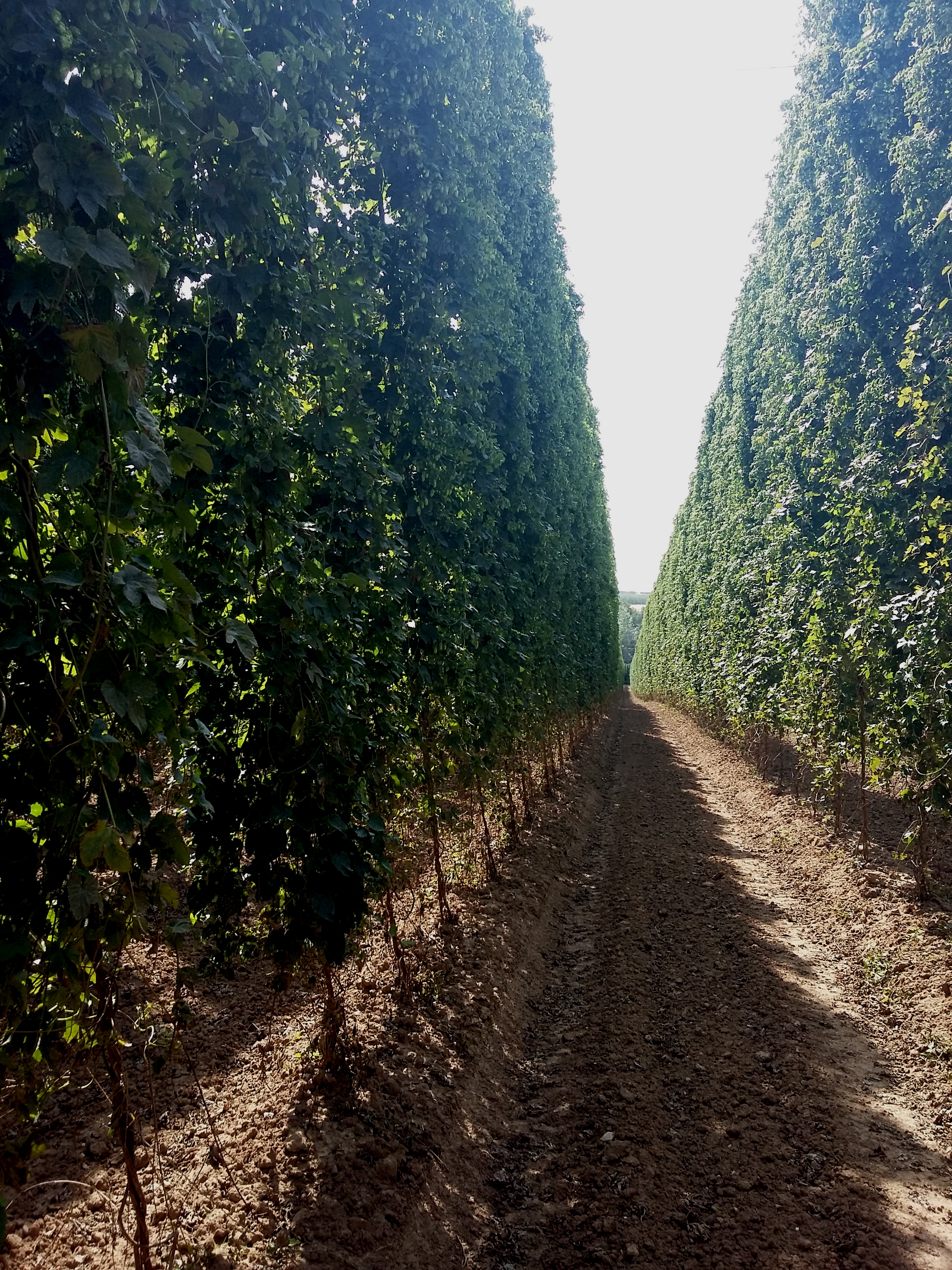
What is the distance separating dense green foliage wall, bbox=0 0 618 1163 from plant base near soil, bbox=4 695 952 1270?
33.7 inches

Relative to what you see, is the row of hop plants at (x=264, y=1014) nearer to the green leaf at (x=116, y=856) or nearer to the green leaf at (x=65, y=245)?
the green leaf at (x=116, y=856)

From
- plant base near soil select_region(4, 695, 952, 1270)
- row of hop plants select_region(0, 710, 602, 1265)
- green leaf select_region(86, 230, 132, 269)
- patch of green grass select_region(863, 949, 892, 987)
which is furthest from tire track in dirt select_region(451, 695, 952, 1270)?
green leaf select_region(86, 230, 132, 269)

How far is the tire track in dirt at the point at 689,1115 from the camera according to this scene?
3.23 m

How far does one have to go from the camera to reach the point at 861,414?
743cm

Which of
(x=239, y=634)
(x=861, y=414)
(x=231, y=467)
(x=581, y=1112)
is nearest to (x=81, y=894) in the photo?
(x=239, y=634)

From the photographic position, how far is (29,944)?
1.50m

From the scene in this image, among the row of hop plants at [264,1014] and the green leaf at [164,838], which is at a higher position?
the green leaf at [164,838]

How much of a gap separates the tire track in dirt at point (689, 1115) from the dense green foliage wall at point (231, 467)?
1.72 metres

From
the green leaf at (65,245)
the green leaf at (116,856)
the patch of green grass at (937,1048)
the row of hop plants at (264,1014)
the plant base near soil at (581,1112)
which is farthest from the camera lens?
the patch of green grass at (937,1048)

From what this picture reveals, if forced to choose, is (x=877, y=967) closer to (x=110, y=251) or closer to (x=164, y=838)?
(x=164, y=838)

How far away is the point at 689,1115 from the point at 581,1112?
1.94 feet

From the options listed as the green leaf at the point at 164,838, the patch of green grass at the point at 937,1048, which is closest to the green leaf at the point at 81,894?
the green leaf at the point at 164,838

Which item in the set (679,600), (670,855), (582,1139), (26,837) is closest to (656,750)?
(679,600)

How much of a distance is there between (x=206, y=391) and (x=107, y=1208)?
135 inches
